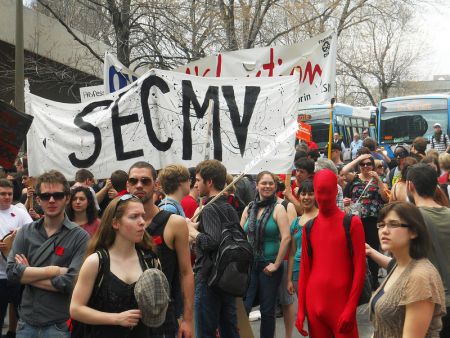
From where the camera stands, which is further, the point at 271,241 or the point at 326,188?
the point at 271,241

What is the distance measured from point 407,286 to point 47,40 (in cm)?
1893

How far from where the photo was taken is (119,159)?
7859 millimetres

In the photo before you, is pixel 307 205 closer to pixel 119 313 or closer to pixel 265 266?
pixel 265 266

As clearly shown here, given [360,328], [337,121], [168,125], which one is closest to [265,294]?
[360,328]

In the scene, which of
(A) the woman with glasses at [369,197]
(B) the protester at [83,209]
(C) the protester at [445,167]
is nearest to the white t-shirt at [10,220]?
(B) the protester at [83,209]

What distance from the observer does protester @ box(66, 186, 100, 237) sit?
7.30m

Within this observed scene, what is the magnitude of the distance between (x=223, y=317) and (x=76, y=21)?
2345 cm

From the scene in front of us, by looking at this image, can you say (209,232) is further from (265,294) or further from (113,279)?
(113,279)

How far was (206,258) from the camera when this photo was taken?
645 centimetres

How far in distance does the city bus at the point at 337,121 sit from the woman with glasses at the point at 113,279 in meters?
25.5

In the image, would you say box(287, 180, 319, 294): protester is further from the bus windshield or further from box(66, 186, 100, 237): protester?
the bus windshield

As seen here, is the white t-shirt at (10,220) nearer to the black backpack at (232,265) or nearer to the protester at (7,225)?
the protester at (7,225)

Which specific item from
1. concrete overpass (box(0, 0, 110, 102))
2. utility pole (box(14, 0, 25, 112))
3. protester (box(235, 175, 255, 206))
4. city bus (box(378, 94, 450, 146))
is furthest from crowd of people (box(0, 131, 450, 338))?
city bus (box(378, 94, 450, 146))

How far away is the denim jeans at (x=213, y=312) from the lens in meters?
6.44
